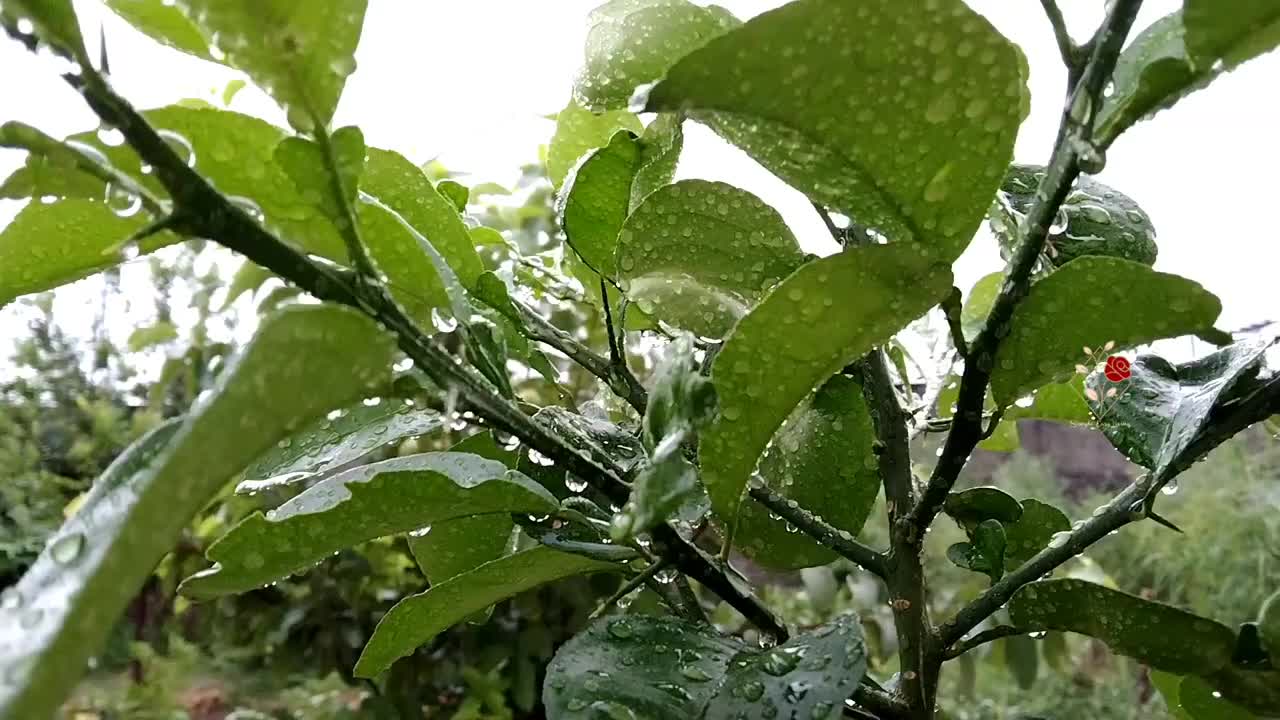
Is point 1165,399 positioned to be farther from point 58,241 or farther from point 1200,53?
point 58,241

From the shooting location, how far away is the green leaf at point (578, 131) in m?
A: 0.41

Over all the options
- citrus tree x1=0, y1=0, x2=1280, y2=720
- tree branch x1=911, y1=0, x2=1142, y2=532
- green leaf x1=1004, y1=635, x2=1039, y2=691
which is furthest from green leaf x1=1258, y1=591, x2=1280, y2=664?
green leaf x1=1004, y1=635, x2=1039, y2=691

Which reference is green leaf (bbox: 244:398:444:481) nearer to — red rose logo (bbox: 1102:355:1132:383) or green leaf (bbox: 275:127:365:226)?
green leaf (bbox: 275:127:365:226)

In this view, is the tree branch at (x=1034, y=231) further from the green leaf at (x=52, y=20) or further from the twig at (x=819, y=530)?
the green leaf at (x=52, y=20)

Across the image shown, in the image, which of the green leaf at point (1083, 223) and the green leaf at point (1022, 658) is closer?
the green leaf at point (1083, 223)

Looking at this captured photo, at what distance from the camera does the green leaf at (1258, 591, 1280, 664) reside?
281 mm

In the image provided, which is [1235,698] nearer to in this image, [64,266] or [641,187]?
[641,187]

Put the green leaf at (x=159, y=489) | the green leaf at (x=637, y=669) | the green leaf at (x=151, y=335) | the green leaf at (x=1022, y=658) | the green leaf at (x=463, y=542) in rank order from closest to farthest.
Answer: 1. the green leaf at (x=159, y=489)
2. the green leaf at (x=637, y=669)
3. the green leaf at (x=463, y=542)
4. the green leaf at (x=1022, y=658)
5. the green leaf at (x=151, y=335)

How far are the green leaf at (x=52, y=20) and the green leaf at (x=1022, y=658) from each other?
1197 mm

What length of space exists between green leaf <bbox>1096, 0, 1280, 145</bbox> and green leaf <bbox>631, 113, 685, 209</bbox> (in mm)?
140

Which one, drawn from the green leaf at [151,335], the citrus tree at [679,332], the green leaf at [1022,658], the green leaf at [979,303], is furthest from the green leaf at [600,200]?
the green leaf at [151,335]

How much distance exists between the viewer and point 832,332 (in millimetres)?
230

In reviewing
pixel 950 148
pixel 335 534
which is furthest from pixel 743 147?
pixel 335 534

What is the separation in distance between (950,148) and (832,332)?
2.1 inches
